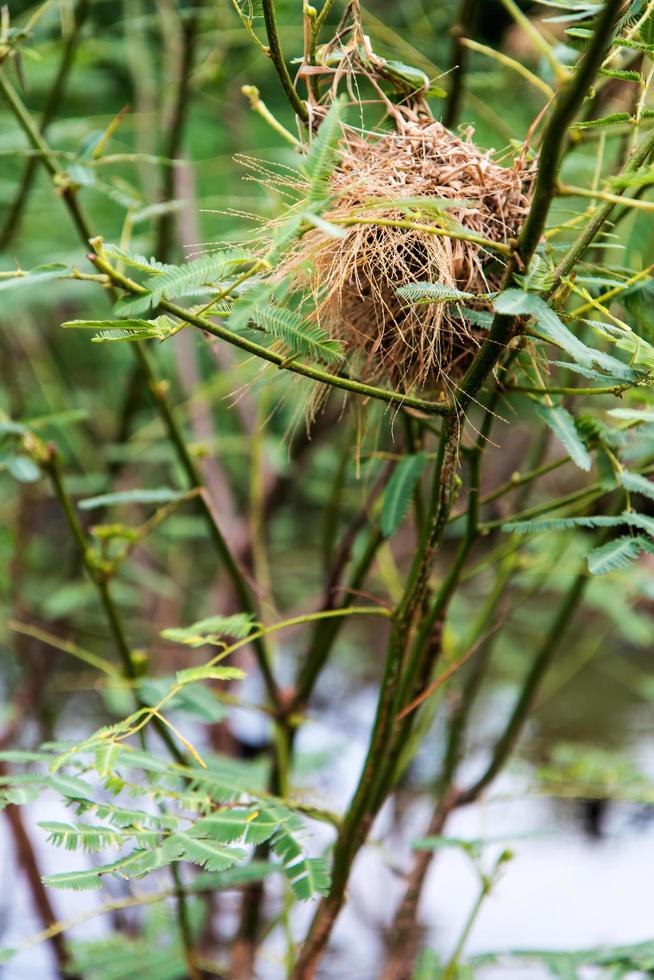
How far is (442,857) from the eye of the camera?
1.51 m

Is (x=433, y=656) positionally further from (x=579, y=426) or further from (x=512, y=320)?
(x=512, y=320)

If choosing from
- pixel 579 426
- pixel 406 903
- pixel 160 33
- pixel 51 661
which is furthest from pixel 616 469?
pixel 160 33

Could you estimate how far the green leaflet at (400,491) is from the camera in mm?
591

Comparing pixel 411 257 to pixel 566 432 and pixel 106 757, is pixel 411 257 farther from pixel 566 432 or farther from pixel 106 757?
pixel 106 757

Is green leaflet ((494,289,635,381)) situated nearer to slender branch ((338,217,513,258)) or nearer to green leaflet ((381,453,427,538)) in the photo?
slender branch ((338,217,513,258))

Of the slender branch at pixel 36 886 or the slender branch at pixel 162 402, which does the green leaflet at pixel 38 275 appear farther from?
the slender branch at pixel 36 886

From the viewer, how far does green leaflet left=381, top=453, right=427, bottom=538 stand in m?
0.59

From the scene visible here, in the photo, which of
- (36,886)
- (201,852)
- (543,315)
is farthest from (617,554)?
(36,886)

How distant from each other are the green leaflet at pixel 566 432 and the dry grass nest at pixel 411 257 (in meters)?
0.06

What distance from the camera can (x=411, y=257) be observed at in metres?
0.51

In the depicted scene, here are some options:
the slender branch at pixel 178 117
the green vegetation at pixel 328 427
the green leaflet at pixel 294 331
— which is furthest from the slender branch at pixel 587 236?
the slender branch at pixel 178 117

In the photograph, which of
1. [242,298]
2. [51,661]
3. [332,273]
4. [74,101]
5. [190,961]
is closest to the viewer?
[242,298]

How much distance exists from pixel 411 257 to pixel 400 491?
154mm

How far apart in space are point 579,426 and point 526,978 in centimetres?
98
